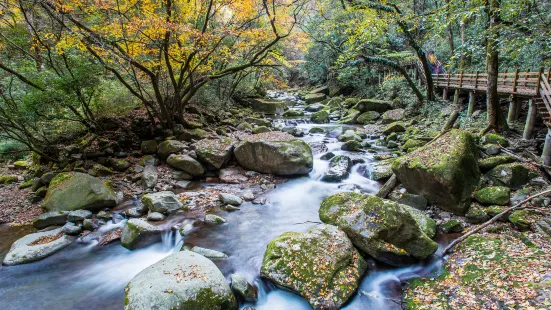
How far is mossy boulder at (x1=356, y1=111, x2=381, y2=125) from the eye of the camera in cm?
1750

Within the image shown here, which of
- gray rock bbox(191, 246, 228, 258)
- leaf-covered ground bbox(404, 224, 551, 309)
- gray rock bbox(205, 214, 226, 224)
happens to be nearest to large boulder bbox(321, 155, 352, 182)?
gray rock bbox(205, 214, 226, 224)

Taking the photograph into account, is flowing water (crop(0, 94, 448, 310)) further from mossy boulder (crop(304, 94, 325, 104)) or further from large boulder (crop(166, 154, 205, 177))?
mossy boulder (crop(304, 94, 325, 104))

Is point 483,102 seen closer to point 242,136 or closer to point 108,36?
point 242,136

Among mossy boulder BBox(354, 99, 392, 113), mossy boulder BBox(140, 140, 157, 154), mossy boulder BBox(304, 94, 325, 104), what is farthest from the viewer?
mossy boulder BBox(304, 94, 325, 104)

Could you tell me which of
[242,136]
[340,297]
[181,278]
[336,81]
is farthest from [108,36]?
[336,81]

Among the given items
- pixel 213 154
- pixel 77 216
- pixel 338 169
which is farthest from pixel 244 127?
pixel 77 216

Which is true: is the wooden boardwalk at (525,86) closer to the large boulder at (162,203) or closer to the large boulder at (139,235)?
the large boulder at (162,203)

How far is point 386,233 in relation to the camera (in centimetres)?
509

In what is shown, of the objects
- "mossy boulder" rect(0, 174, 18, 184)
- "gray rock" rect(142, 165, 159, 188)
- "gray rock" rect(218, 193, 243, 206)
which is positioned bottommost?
"gray rock" rect(218, 193, 243, 206)

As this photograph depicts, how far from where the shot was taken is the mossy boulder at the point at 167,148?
9961mm

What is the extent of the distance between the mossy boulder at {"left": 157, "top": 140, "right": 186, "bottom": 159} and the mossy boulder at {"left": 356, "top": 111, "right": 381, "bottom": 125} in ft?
38.6

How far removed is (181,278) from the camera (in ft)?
13.4

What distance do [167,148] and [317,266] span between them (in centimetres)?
737

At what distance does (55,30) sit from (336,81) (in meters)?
20.8
